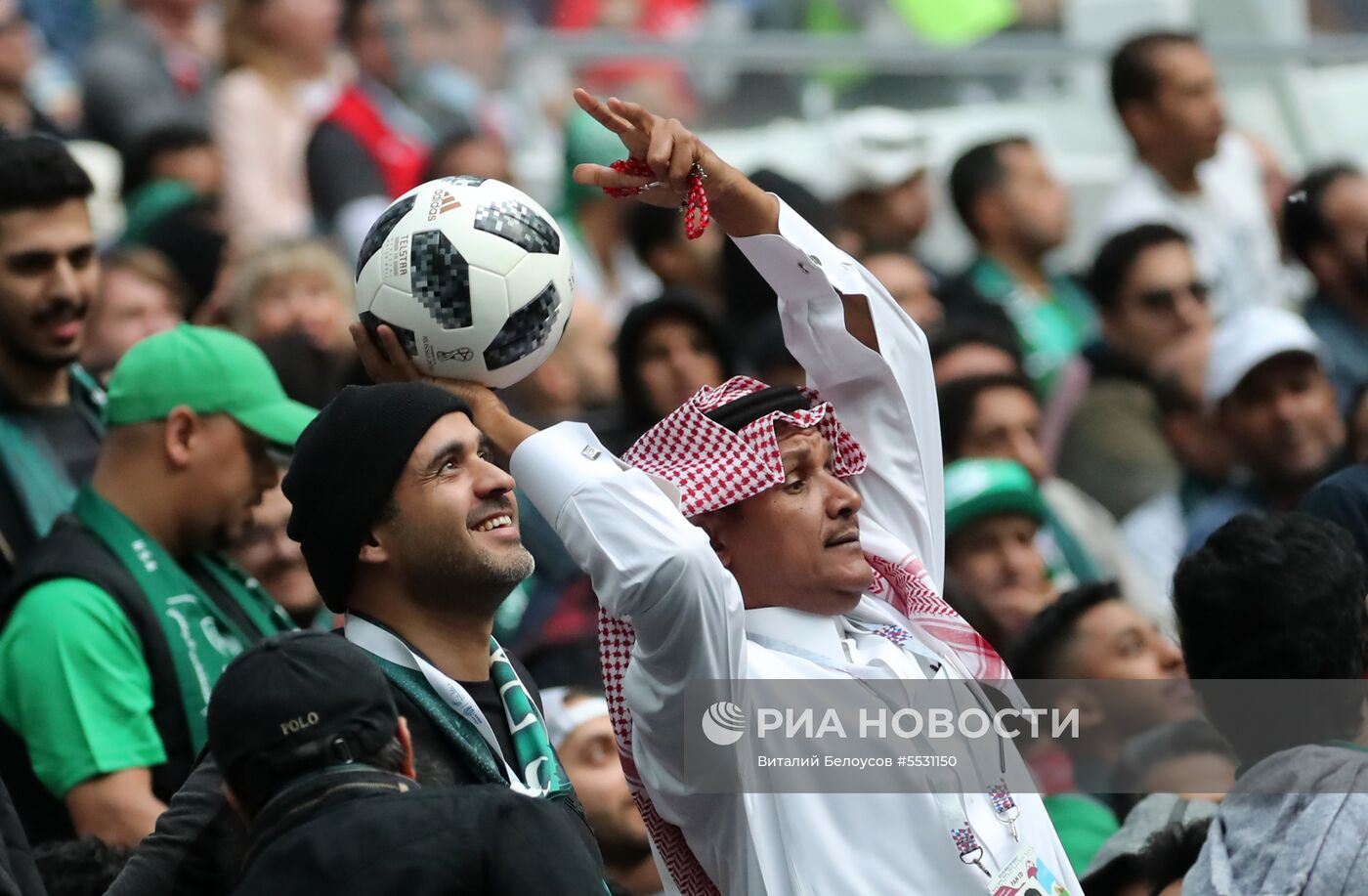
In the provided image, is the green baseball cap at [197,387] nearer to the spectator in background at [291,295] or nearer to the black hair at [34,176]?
the black hair at [34,176]

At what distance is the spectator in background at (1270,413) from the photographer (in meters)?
7.34

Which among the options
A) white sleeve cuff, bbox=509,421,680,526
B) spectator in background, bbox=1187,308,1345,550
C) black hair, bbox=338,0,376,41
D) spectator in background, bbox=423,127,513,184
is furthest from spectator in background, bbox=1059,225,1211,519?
white sleeve cuff, bbox=509,421,680,526

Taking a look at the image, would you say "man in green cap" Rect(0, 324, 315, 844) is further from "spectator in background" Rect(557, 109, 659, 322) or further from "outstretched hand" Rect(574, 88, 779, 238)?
"spectator in background" Rect(557, 109, 659, 322)

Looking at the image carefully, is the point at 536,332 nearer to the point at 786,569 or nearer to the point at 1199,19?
the point at 786,569

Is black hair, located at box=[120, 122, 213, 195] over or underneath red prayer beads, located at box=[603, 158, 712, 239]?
underneath

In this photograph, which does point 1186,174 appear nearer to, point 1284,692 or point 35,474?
point 35,474

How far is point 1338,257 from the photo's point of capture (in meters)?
8.80

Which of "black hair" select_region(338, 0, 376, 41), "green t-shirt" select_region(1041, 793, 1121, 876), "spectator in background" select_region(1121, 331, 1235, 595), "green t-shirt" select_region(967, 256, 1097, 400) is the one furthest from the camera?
"black hair" select_region(338, 0, 376, 41)

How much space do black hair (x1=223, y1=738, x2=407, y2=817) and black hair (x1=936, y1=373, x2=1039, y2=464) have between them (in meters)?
4.32

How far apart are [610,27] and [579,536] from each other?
8722mm

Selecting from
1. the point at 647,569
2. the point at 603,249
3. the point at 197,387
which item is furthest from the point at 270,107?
the point at 647,569

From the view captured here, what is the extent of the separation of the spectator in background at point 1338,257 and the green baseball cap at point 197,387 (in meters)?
4.47

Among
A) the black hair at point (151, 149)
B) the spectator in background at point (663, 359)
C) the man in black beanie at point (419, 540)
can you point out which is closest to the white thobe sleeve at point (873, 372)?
the man in black beanie at point (419, 540)

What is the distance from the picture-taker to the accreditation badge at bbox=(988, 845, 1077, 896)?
4160mm
